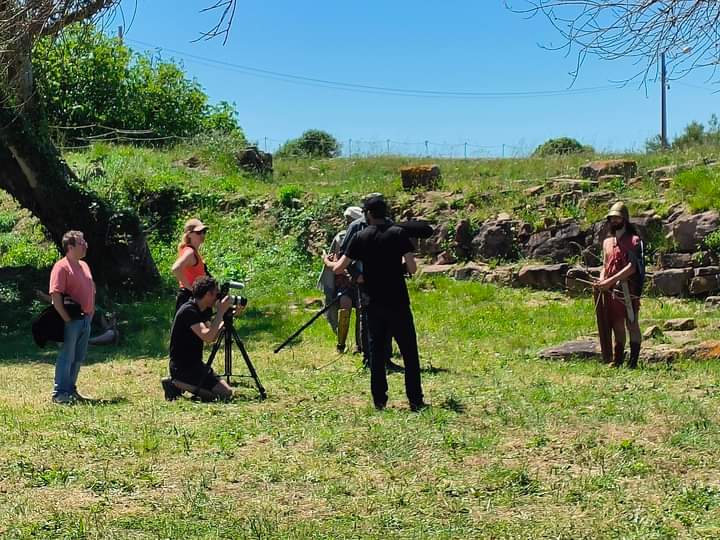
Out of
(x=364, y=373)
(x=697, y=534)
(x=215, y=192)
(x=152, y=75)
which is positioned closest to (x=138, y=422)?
(x=364, y=373)

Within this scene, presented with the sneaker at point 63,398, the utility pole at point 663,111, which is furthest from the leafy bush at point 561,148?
the sneaker at point 63,398

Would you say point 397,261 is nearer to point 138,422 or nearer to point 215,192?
point 138,422

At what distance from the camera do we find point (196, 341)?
28.0ft

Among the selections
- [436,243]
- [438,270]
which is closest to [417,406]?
[438,270]

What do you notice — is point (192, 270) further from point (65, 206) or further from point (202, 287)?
point (65, 206)

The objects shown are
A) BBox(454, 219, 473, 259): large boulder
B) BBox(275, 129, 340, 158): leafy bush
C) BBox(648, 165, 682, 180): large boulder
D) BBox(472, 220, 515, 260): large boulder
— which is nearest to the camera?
BBox(472, 220, 515, 260): large boulder

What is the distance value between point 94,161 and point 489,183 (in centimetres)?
1050

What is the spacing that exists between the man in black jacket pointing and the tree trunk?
32.8 ft

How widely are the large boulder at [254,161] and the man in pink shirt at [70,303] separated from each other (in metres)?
15.8

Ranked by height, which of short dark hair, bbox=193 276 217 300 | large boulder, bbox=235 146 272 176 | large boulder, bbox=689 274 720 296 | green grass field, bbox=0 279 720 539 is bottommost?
green grass field, bbox=0 279 720 539

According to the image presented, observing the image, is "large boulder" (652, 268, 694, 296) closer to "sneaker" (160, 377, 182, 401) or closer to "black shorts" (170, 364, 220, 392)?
"black shorts" (170, 364, 220, 392)

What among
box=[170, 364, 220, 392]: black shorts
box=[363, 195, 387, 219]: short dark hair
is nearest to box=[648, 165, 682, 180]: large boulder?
box=[363, 195, 387, 219]: short dark hair

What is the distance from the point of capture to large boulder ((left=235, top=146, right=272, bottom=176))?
24.6 meters

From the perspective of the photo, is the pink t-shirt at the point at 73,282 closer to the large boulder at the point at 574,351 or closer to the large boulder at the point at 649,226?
the large boulder at the point at 574,351
